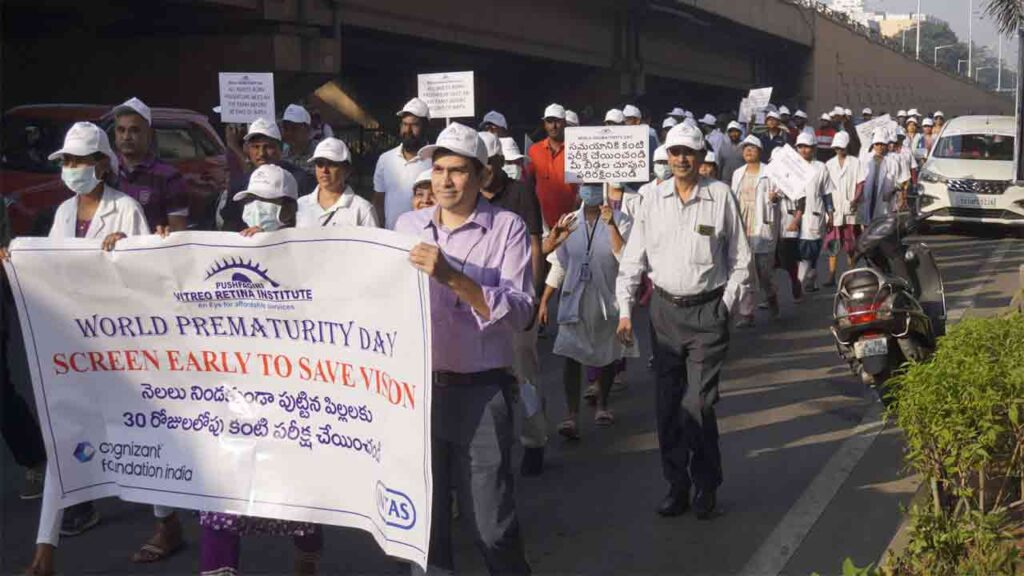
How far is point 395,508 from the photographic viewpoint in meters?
4.55

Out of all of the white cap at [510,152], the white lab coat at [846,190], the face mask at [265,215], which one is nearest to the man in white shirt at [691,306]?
the face mask at [265,215]

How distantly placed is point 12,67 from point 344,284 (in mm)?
20791

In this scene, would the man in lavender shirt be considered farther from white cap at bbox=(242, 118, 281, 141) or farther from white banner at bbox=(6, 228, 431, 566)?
white cap at bbox=(242, 118, 281, 141)

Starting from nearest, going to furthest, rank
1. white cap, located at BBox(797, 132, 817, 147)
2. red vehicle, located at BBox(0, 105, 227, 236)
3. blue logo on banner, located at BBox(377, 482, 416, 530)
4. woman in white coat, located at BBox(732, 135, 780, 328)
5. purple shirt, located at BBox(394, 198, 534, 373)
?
blue logo on banner, located at BBox(377, 482, 416, 530) < purple shirt, located at BBox(394, 198, 534, 373) < woman in white coat, located at BBox(732, 135, 780, 328) < red vehicle, located at BBox(0, 105, 227, 236) < white cap, located at BBox(797, 132, 817, 147)

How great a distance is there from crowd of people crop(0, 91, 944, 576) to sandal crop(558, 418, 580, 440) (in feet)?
0.04

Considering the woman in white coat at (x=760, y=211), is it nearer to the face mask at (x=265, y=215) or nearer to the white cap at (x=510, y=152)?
the white cap at (x=510, y=152)

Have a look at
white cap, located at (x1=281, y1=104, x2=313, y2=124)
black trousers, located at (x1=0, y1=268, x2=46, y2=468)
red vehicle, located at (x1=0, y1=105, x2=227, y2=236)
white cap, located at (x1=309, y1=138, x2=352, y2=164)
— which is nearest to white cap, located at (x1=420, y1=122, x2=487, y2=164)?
white cap, located at (x1=309, y1=138, x2=352, y2=164)

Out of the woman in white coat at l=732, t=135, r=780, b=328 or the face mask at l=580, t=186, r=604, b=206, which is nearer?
the face mask at l=580, t=186, r=604, b=206

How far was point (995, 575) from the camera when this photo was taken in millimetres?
4480

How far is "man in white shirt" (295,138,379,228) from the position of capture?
21.0 ft

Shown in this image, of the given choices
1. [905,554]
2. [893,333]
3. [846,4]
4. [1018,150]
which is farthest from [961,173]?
[846,4]

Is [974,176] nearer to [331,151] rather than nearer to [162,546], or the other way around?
[331,151]

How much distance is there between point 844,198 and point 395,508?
445 inches

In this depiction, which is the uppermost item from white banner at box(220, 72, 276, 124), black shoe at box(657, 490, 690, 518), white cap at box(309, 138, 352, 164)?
white banner at box(220, 72, 276, 124)
